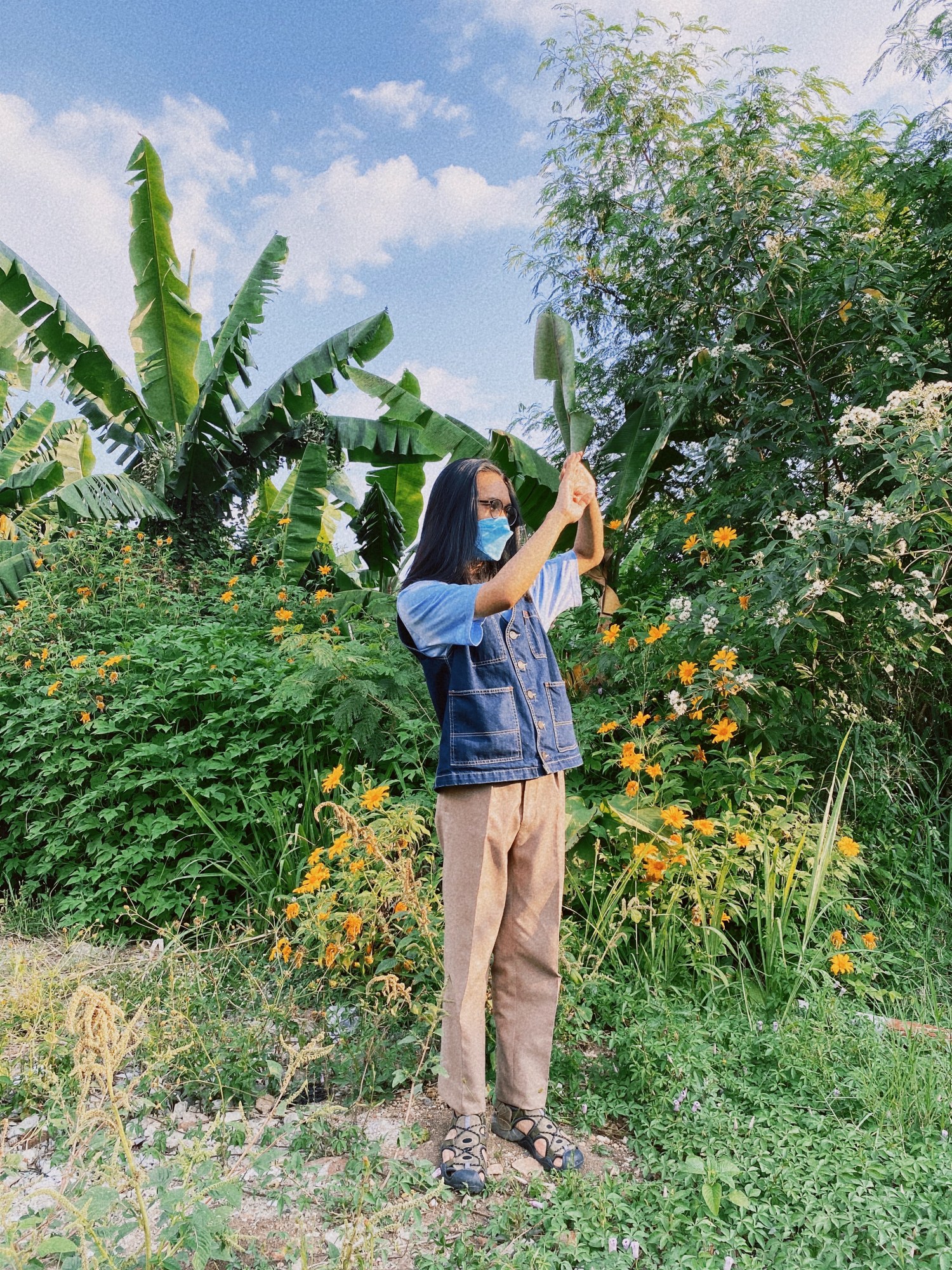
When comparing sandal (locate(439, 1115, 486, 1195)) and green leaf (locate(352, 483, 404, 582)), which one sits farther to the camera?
green leaf (locate(352, 483, 404, 582))

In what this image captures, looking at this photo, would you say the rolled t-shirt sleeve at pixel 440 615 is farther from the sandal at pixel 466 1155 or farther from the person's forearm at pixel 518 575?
the sandal at pixel 466 1155

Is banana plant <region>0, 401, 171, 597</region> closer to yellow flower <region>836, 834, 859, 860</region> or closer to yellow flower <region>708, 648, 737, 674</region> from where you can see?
yellow flower <region>708, 648, 737, 674</region>

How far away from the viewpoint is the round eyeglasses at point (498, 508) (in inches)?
92.2

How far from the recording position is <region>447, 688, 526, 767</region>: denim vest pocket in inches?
86.9

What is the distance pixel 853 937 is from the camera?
3342 mm

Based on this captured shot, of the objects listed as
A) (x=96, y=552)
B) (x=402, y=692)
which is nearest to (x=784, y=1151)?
(x=402, y=692)

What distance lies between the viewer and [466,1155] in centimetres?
221

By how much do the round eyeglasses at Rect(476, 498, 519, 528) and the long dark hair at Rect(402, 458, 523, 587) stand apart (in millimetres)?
45

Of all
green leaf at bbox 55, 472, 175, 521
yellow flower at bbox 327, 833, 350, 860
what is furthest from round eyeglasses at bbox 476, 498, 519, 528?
green leaf at bbox 55, 472, 175, 521

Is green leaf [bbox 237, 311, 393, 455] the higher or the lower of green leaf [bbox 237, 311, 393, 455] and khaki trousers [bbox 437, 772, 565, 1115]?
the higher

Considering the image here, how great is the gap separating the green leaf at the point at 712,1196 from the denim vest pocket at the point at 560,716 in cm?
104

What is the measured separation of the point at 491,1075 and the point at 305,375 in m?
7.27

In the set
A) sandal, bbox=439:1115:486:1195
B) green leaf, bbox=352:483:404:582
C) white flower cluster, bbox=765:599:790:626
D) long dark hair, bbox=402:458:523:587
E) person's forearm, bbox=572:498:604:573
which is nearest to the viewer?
sandal, bbox=439:1115:486:1195

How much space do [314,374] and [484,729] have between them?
713 cm
